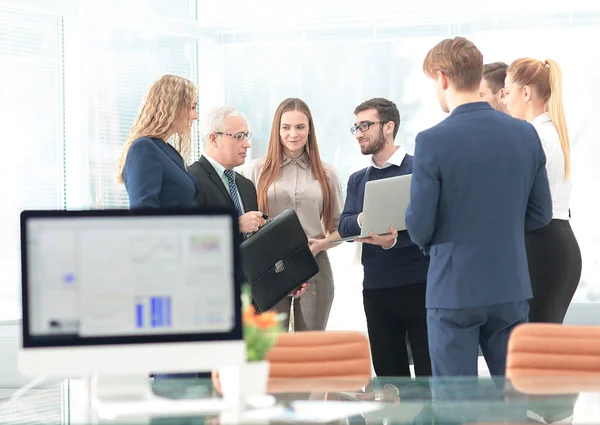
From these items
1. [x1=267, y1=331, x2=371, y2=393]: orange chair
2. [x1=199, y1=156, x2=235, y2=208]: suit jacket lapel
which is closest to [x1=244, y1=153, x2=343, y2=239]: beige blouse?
[x1=199, y1=156, x2=235, y2=208]: suit jacket lapel

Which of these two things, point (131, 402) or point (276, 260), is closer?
point (131, 402)

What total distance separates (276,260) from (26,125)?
2.65m

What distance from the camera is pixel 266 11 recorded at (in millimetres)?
6613

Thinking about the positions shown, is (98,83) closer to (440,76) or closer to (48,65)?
(48,65)

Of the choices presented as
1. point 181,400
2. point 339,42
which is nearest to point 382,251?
point 181,400

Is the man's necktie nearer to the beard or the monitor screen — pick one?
the beard

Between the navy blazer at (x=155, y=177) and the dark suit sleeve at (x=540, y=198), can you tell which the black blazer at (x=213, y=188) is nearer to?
the navy blazer at (x=155, y=177)

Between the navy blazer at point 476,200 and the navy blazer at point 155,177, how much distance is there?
1047 millimetres

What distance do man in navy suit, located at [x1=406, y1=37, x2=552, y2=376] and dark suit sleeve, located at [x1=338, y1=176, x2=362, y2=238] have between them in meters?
1.01

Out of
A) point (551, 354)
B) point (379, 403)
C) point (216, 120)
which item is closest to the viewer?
point (379, 403)

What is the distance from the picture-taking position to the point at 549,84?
12.3 ft

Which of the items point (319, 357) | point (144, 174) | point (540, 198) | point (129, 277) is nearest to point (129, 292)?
point (129, 277)

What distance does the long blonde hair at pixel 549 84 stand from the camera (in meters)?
3.71

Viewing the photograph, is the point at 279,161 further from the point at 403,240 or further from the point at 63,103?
the point at 63,103
